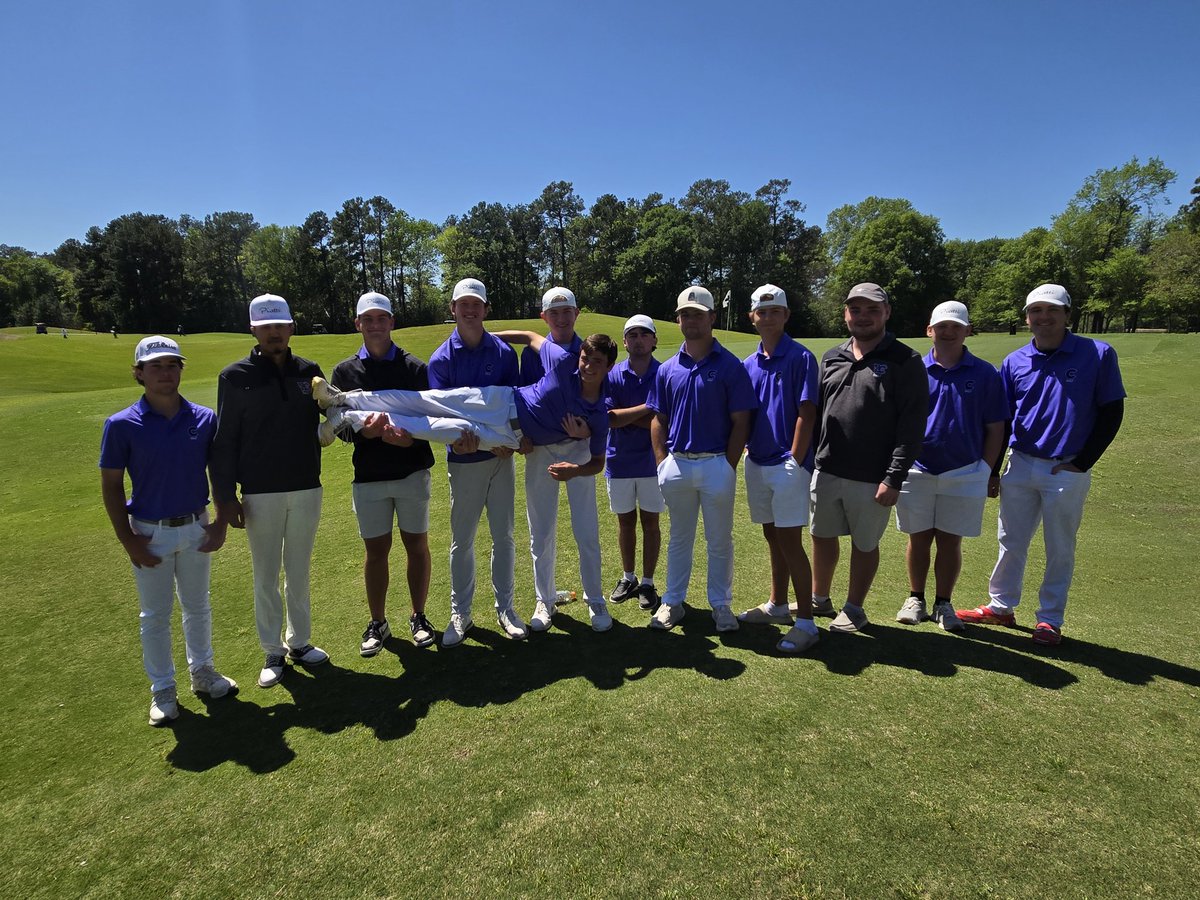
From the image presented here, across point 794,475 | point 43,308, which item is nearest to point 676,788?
point 794,475

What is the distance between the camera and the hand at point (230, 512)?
4.55 meters

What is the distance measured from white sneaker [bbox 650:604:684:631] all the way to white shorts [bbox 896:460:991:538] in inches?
82.9

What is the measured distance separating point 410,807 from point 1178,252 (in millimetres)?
57718

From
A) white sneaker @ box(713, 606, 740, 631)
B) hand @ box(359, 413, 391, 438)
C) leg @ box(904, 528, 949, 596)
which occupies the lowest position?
white sneaker @ box(713, 606, 740, 631)

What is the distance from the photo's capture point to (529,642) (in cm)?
505

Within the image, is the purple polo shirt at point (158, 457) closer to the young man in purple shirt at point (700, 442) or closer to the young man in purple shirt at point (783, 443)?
the young man in purple shirt at point (700, 442)

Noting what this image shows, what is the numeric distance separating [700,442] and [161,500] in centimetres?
386

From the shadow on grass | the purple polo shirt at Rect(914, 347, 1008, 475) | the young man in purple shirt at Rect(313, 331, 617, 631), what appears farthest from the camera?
the purple polo shirt at Rect(914, 347, 1008, 475)

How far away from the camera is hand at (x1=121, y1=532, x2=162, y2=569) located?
163 inches

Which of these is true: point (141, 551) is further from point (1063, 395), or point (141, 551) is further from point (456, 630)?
point (1063, 395)

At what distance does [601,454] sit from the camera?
17.2 ft

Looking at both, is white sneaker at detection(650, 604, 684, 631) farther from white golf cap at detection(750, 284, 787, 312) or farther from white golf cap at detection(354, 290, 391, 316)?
white golf cap at detection(354, 290, 391, 316)

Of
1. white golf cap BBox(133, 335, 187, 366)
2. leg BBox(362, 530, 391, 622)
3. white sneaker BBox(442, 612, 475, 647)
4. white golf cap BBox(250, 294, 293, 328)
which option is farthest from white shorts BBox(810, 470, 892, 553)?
white golf cap BBox(133, 335, 187, 366)

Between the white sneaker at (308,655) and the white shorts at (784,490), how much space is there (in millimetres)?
3642
